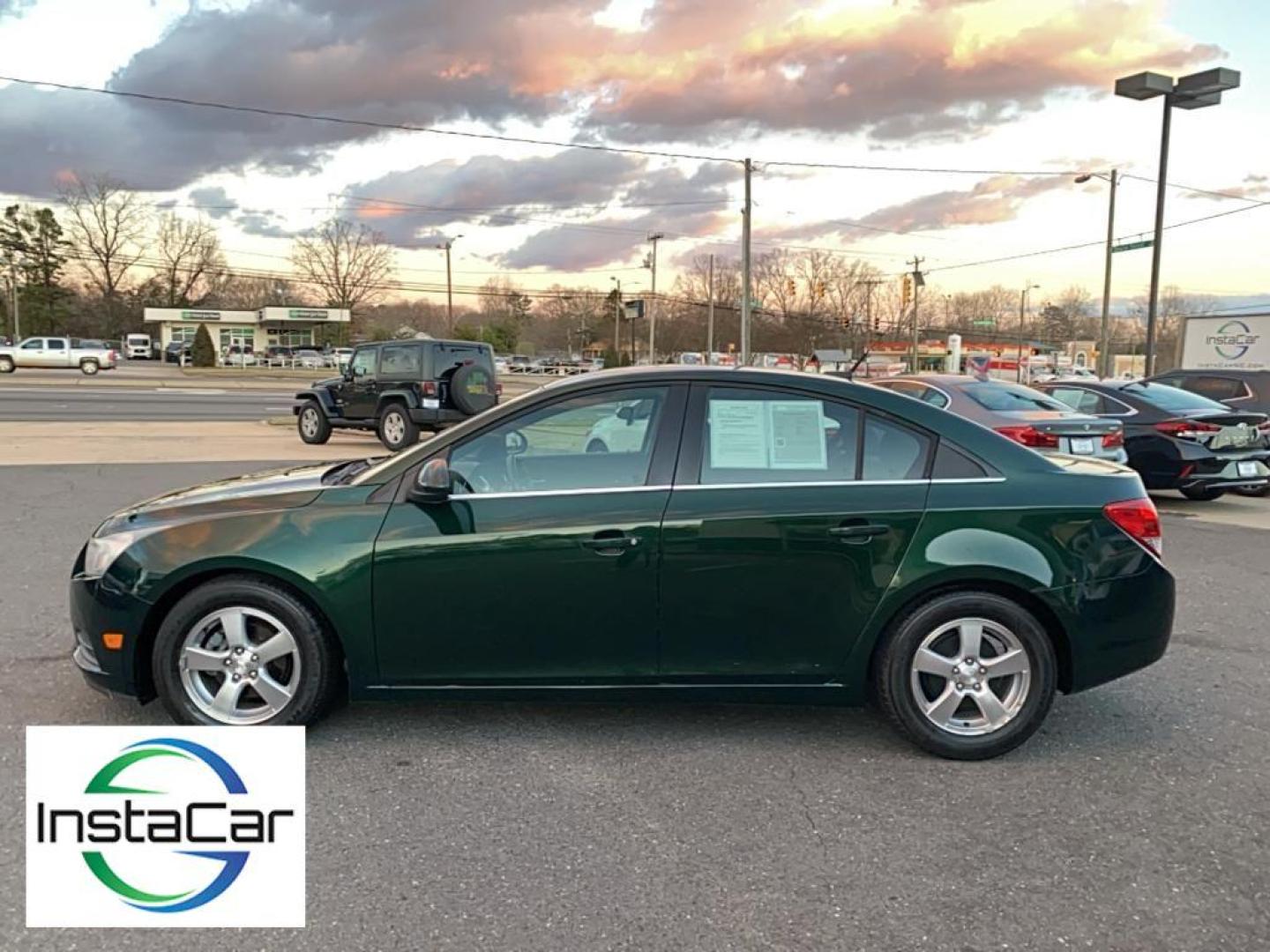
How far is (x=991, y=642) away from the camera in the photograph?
3.56 meters

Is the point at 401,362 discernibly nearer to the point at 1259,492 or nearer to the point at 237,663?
the point at 237,663

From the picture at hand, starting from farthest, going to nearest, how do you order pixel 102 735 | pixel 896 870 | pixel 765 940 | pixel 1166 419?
1. pixel 1166 419
2. pixel 102 735
3. pixel 896 870
4. pixel 765 940

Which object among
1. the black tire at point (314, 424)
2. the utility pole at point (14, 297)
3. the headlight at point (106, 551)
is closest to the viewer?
the headlight at point (106, 551)

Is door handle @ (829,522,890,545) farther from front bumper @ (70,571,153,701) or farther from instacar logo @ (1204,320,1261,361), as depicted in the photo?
instacar logo @ (1204,320,1261,361)

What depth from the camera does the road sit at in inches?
827

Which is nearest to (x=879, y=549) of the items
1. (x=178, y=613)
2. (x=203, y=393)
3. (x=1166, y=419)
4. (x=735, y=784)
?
(x=735, y=784)

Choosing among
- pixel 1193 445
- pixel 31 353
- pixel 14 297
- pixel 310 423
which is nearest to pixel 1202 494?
pixel 1193 445

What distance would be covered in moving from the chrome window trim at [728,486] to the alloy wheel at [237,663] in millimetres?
921

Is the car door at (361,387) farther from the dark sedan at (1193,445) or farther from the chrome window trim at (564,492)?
the chrome window trim at (564,492)

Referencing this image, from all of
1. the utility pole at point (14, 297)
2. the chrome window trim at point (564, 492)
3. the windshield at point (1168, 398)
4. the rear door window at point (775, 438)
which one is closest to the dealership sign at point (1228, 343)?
the windshield at point (1168, 398)

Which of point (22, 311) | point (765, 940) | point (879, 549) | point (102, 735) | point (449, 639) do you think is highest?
point (22, 311)

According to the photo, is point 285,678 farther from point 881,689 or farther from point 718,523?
point 881,689

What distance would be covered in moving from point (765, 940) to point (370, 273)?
9491 centimetres

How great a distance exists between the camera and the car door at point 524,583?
11.3ft
